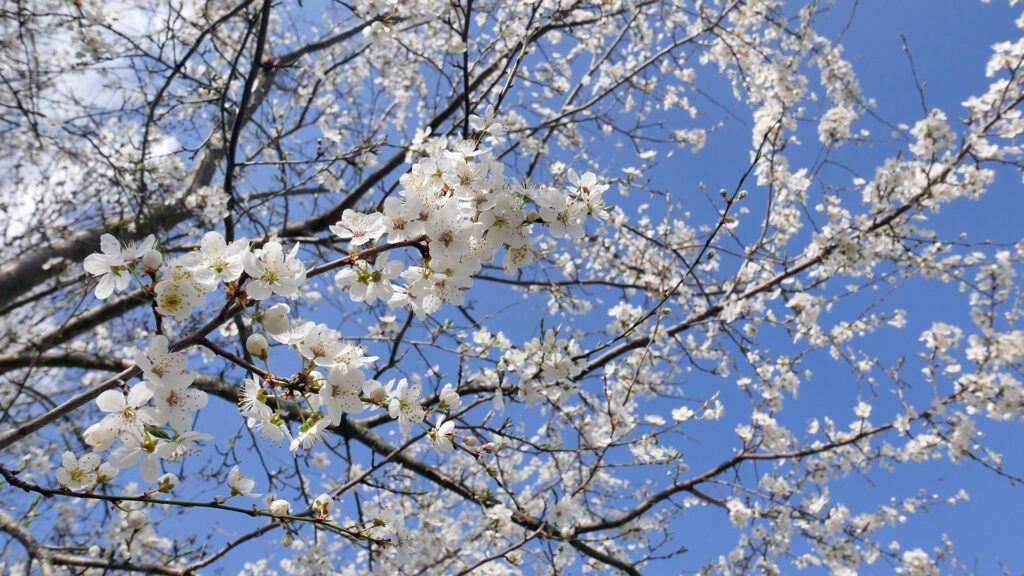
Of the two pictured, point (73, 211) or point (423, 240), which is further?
point (73, 211)

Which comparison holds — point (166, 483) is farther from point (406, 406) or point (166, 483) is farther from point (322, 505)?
point (406, 406)

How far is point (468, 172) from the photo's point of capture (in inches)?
46.8

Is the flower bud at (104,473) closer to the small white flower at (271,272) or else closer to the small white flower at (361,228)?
the small white flower at (271,272)

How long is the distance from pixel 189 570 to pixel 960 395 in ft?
16.3

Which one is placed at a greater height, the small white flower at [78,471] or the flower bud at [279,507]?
the small white flower at [78,471]

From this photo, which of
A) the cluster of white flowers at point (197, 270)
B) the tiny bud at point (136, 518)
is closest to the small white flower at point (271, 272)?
the cluster of white flowers at point (197, 270)

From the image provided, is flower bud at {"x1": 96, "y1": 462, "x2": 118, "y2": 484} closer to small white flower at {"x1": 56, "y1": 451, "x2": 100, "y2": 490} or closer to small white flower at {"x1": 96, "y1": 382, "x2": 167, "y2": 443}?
small white flower at {"x1": 56, "y1": 451, "x2": 100, "y2": 490}

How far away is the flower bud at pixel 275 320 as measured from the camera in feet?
3.43

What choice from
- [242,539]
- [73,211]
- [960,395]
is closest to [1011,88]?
[960,395]

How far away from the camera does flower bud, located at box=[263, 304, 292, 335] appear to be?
1044mm

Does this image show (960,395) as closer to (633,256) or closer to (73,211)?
(633,256)

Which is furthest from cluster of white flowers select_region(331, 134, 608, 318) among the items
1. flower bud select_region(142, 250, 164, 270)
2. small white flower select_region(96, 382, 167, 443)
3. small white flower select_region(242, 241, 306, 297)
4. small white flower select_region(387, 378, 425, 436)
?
small white flower select_region(96, 382, 167, 443)

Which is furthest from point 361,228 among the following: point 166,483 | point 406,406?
point 166,483

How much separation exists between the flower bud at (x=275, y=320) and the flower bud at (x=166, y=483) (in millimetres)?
437
